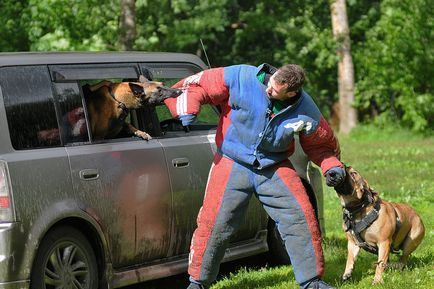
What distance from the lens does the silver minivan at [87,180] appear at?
625cm

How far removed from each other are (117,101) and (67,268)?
53.2 inches

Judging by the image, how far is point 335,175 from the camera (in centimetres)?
702

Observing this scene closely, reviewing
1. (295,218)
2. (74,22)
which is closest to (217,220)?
(295,218)

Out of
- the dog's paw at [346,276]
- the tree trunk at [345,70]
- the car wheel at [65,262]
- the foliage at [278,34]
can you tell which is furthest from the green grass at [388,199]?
the tree trunk at [345,70]

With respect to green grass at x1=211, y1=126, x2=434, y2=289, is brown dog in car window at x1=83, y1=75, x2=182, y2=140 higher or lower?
higher

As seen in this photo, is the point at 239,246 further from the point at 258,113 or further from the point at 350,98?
the point at 350,98

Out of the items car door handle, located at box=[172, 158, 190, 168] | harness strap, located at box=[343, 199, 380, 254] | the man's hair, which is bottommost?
harness strap, located at box=[343, 199, 380, 254]

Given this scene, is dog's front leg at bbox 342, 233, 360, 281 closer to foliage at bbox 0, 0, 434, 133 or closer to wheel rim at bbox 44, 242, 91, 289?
wheel rim at bbox 44, 242, 91, 289

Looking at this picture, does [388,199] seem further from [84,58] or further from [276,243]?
[84,58]

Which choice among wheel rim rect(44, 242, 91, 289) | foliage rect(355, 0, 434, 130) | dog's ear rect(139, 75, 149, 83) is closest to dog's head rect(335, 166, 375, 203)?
dog's ear rect(139, 75, 149, 83)

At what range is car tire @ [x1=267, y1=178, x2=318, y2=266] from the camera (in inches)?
338

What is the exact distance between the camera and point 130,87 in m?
7.34

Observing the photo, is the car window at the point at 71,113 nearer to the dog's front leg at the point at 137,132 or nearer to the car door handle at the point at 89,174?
the car door handle at the point at 89,174

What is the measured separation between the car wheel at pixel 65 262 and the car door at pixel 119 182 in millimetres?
192
